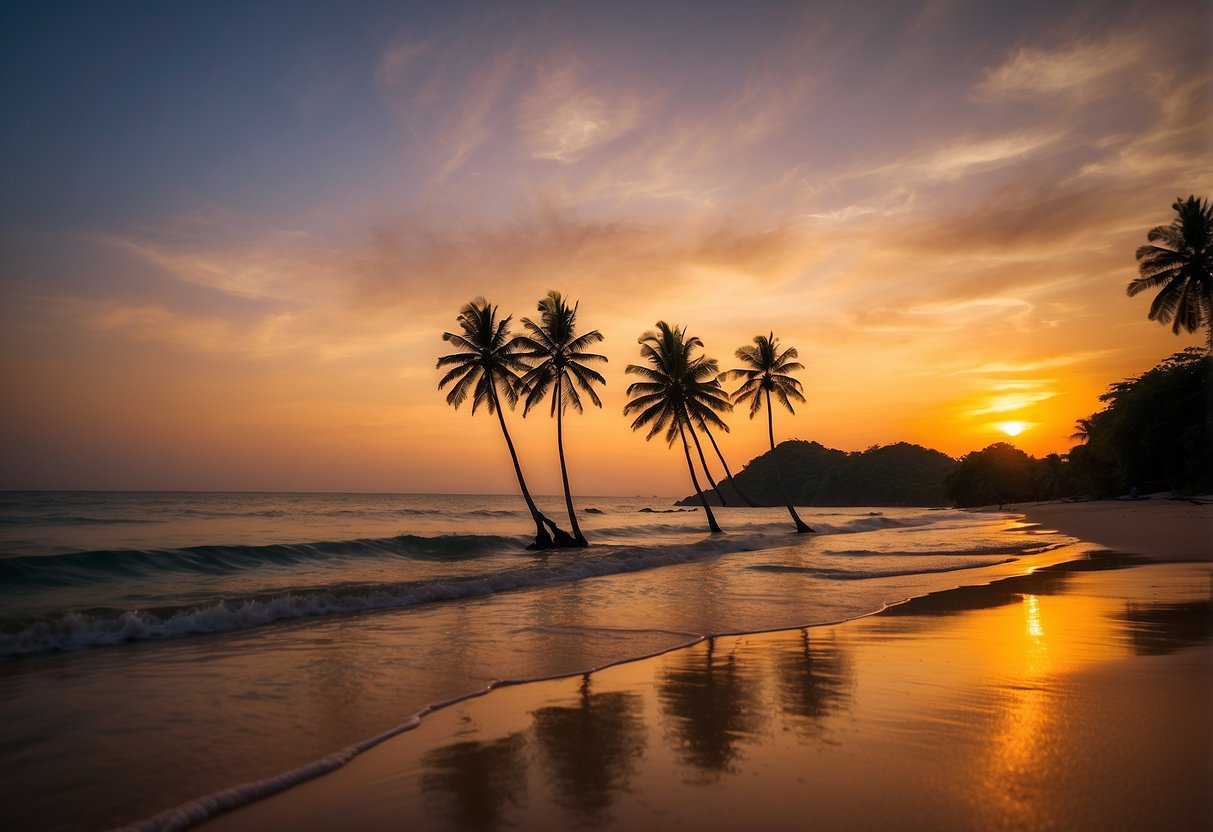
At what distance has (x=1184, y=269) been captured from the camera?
108 ft

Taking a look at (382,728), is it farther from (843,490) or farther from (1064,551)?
(843,490)

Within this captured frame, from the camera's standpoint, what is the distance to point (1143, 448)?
42.7 meters

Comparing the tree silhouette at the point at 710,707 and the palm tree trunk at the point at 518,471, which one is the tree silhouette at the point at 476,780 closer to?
the tree silhouette at the point at 710,707

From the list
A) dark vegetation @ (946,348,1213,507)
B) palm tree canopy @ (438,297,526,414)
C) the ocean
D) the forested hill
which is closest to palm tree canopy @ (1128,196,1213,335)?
dark vegetation @ (946,348,1213,507)

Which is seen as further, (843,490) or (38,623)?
(843,490)

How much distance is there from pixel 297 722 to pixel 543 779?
260 centimetres

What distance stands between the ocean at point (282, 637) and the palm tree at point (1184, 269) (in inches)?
839

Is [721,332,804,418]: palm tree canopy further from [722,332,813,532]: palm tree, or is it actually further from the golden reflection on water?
the golden reflection on water

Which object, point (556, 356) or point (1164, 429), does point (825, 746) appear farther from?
point (1164, 429)

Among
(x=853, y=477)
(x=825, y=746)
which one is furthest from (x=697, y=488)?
(x=853, y=477)

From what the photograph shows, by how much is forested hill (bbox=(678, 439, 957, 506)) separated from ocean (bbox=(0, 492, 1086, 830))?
121m

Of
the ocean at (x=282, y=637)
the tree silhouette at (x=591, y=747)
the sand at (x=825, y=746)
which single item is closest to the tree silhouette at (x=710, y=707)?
the sand at (x=825, y=746)

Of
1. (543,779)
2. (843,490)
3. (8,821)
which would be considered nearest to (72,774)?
(8,821)

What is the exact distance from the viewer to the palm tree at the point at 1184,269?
3259cm
